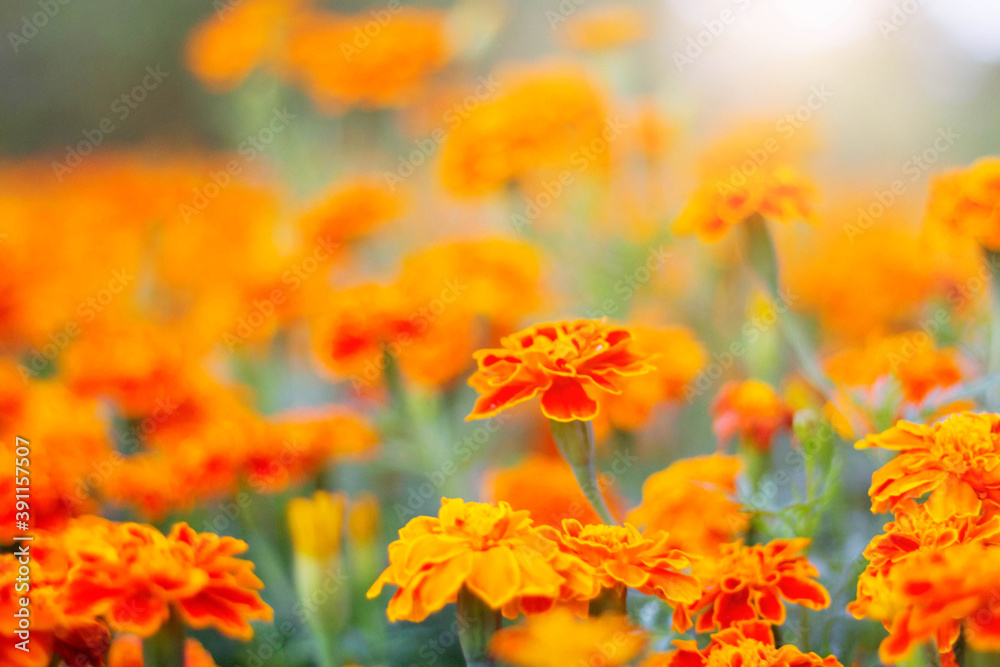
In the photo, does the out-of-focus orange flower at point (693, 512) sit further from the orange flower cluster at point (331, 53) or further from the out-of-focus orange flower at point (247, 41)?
the out-of-focus orange flower at point (247, 41)

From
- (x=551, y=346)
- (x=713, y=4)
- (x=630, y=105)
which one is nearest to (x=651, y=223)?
(x=630, y=105)

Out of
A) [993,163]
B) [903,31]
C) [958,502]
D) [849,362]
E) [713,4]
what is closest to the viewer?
[958,502]

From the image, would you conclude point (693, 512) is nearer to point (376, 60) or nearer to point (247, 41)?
point (376, 60)

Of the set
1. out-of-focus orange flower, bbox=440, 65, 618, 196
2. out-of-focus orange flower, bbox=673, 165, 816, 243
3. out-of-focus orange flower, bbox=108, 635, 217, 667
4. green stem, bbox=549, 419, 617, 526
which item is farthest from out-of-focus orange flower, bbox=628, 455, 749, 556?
out-of-focus orange flower, bbox=440, 65, 618, 196

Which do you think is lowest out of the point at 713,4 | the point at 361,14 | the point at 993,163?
the point at 993,163

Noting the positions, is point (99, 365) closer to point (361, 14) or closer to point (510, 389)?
point (510, 389)

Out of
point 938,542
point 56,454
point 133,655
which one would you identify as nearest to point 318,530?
point 133,655

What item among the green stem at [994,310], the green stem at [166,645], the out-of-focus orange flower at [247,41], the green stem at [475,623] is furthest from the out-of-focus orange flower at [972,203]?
the out-of-focus orange flower at [247,41]
